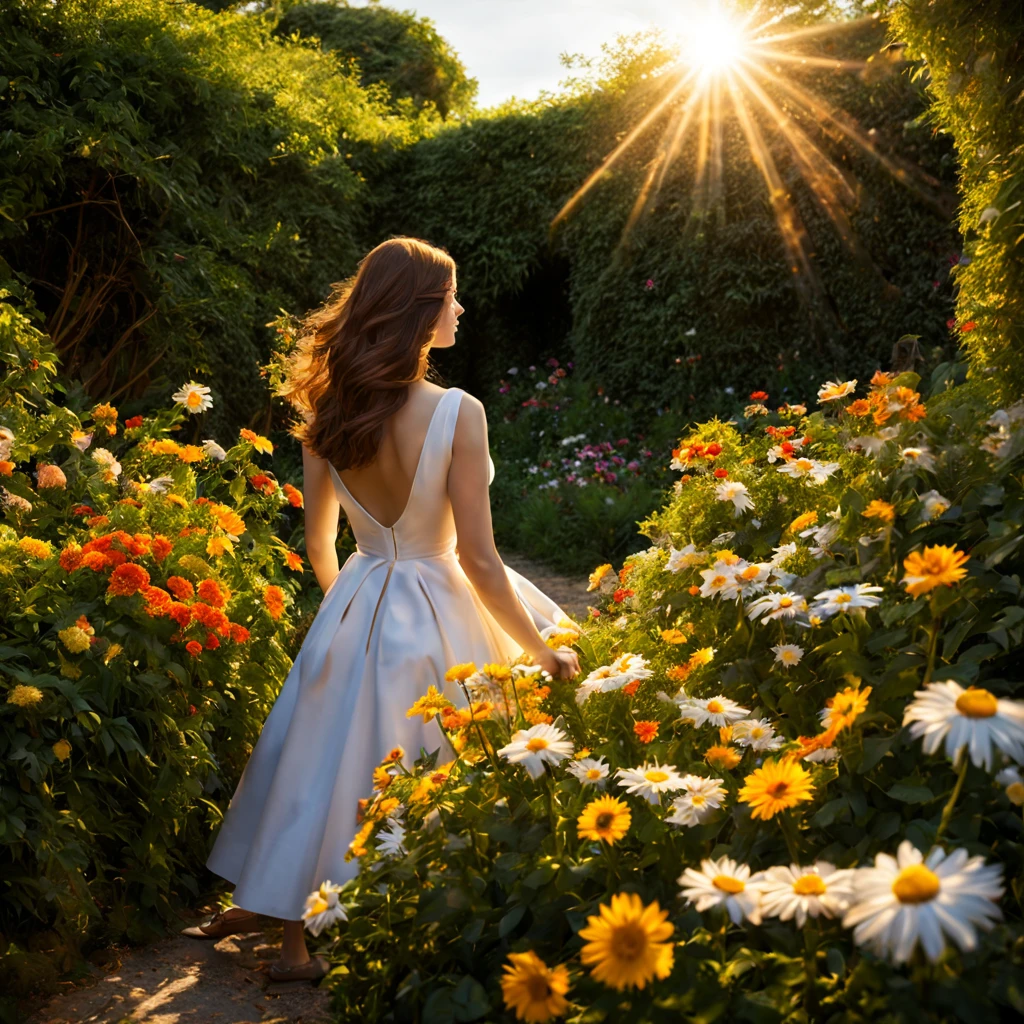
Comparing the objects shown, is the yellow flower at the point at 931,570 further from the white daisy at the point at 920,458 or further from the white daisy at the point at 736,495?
the white daisy at the point at 736,495

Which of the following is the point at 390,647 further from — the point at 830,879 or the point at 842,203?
the point at 842,203

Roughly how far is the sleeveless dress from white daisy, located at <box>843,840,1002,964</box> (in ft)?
4.66

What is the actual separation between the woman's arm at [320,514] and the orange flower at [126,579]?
1.55ft

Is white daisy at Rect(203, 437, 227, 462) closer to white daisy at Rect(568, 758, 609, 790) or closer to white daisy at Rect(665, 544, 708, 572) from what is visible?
white daisy at Rect(665, 544, 708, 572)

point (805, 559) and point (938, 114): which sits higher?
point (938, 114)

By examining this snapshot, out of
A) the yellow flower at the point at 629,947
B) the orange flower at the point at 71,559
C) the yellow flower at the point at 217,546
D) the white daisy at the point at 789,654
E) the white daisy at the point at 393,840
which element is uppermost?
the yellow flower at the point at 217,546

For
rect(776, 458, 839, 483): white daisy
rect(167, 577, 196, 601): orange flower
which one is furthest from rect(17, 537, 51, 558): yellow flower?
rect(776, 458, 839, 483): white daisy

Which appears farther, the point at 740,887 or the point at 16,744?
the point at 16,744

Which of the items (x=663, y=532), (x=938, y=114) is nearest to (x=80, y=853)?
(x=663, y=532)

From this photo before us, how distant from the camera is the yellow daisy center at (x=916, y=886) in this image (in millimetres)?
931

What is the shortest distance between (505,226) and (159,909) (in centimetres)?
792

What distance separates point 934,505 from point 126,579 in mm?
1779

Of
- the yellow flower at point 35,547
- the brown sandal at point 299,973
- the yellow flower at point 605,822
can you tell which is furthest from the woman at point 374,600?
the yellow flower at point 605,822

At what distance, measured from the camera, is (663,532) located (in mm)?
2986
